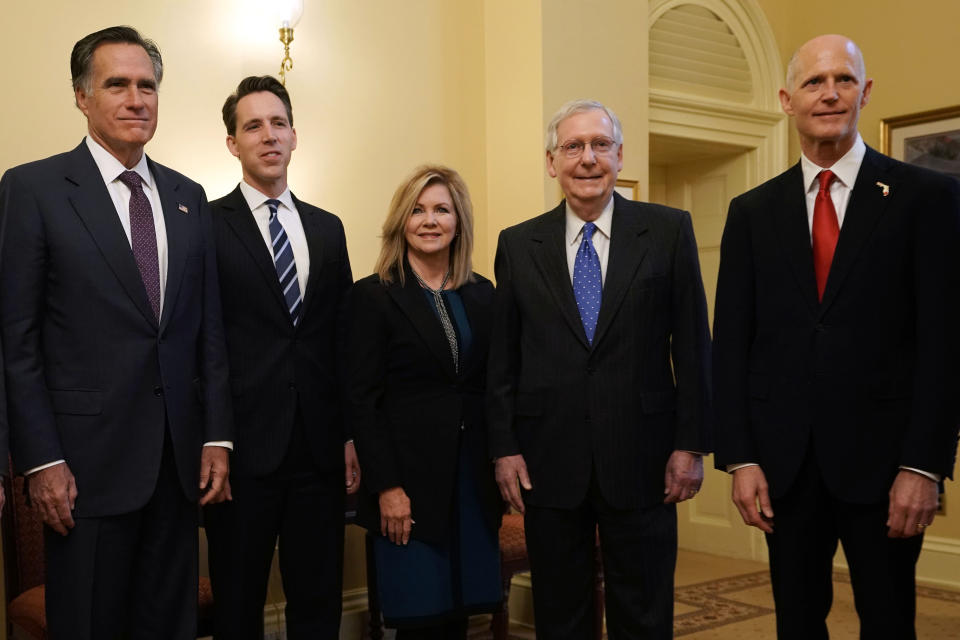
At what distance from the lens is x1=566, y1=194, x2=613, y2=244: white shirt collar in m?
2.54

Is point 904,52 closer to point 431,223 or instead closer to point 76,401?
point 431,223

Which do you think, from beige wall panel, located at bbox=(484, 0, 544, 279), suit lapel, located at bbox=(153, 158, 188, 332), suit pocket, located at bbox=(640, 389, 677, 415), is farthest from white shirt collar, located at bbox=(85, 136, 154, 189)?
beige wall panel, located at bbox=(484, 0, 544, 279)

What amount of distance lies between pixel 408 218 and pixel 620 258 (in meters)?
0.63

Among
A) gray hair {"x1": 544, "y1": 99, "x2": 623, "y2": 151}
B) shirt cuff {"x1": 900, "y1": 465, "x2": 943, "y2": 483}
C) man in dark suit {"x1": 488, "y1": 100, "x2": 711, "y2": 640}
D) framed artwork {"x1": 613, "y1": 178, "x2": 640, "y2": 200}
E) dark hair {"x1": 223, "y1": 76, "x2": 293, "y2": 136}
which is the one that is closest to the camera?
shirt cuff {"x1": 900, "y1": 465, "x2": 943, "y2": 483}

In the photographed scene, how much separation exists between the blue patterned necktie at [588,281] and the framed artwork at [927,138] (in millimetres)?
3199

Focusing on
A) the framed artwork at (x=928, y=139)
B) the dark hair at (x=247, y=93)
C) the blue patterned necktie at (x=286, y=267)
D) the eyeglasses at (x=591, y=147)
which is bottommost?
the blue patterned necktie at (x=286, y=267)

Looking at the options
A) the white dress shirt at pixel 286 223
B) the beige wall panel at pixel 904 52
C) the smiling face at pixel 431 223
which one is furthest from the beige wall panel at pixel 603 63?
the white dress shirt at pixel 286 223

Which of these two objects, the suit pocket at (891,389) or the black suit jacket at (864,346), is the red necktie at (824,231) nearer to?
the black suit jacket at (864,346)

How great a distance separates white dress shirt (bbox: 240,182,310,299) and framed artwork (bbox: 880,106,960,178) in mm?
3569

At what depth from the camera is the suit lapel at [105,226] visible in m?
2.22

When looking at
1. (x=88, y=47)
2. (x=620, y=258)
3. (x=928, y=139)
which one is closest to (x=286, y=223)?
(x=88, y=47)

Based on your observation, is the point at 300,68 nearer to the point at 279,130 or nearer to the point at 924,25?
the point at 279,130

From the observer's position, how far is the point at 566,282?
2.48 metres

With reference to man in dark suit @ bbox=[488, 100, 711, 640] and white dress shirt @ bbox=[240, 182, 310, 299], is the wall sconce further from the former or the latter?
man in dark suit @ bbox=[488, 100, 711, 640]
